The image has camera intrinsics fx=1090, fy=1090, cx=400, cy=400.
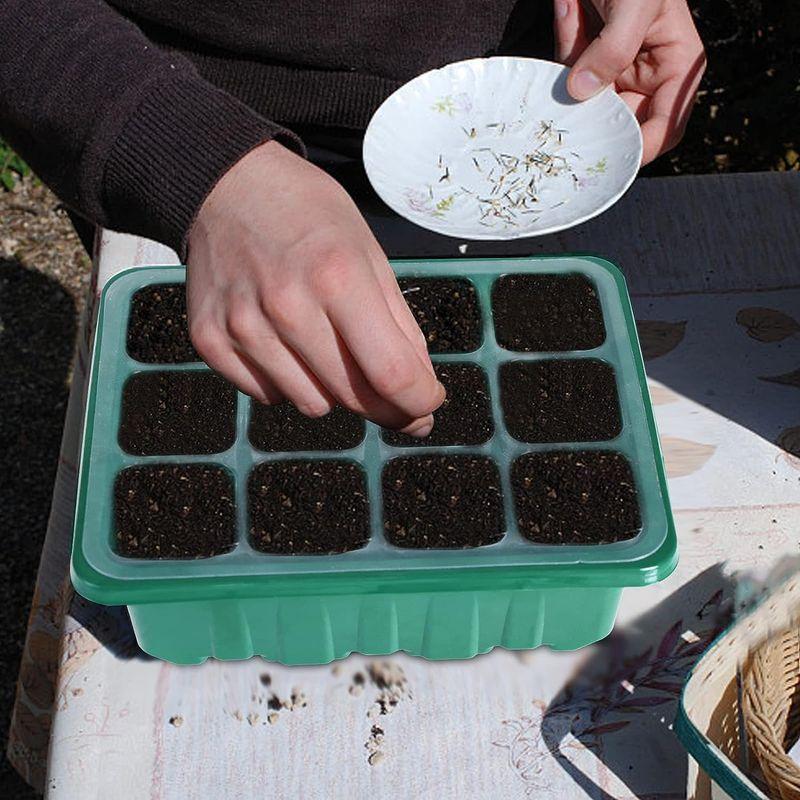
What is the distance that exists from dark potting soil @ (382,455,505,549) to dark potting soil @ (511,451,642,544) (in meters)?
0.02

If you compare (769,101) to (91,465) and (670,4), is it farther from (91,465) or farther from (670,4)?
(91,465)

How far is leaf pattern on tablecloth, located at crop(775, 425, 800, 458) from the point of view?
3.15 feet

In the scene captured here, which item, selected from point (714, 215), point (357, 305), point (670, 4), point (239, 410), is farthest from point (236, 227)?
point (714, 215)

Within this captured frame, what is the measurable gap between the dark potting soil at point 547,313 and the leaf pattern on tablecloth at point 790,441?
0.67 ft

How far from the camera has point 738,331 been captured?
3.48 ft

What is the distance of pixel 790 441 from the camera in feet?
3.18

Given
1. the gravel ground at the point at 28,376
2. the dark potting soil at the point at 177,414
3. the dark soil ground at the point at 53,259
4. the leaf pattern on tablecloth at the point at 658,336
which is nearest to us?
the dark potting soil at the point at 177,414

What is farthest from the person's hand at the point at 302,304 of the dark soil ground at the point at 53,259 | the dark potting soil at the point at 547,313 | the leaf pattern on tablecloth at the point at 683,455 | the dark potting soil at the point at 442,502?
the dark soil ground at the point at 53,259

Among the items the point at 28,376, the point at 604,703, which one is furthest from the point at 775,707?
the point at 28,376

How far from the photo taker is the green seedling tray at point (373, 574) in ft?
2.43

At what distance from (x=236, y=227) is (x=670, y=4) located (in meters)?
0.52

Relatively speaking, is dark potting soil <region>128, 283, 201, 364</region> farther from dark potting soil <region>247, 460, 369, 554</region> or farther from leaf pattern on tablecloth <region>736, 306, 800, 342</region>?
leaf pattern on tablecloth <region>736, 306, 800, 342</region>

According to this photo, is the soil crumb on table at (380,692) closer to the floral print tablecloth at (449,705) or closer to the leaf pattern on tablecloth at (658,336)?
the floral print tablecloth at (449,705)

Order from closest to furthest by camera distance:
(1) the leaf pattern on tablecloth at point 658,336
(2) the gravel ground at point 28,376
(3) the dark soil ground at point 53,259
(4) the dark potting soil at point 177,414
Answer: (4) the dark potting soil at point 177,414 < (1) the leaf pattern on tablecloth at point 658,336 < (3) the dark soil ground at point 53,259 < (2) the gravel ground at point 28,376
